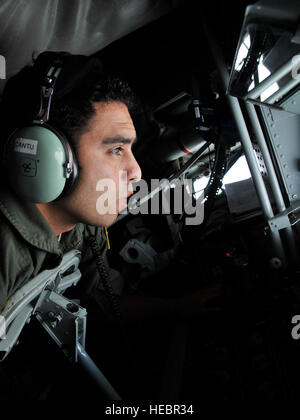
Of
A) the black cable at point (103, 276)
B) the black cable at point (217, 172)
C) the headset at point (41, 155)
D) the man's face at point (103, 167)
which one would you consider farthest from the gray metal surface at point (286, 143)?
the black cable at point (103, 276)

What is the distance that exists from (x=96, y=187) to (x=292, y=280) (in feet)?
3.40

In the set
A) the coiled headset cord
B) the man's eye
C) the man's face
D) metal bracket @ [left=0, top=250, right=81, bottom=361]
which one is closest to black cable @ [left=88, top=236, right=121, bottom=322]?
the coiled headset cord

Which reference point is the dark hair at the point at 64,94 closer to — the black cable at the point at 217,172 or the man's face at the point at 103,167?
the man's face at the point at 103,167

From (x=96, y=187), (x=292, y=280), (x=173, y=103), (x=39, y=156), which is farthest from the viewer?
(x=173, y=103)

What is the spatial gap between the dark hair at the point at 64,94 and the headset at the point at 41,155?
4cm

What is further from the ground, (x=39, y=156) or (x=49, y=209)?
(x=39, y=156)

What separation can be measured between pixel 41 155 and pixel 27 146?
0.17ft

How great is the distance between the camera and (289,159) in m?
1.26

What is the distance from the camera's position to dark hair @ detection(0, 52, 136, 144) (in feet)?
2.94

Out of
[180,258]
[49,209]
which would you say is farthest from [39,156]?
[180,258]

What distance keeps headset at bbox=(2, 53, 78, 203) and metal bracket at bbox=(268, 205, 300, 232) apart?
969 millimetres

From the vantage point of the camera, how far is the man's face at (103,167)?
3.46 ft

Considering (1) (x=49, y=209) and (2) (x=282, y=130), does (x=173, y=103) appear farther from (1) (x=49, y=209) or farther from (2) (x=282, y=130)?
(1) (x=49, y=209)

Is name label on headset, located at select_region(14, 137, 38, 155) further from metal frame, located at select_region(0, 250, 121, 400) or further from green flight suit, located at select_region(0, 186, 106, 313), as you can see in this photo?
metal frame, located at select_region(0, 250, 121, 400)
